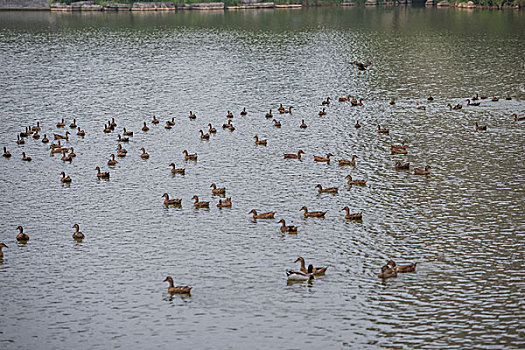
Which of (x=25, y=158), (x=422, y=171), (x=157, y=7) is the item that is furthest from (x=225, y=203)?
(x=157, y=7)

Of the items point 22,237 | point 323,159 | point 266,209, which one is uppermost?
point 323,159

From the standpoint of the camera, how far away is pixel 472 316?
92.0 feet

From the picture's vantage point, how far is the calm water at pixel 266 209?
2798 centimetres

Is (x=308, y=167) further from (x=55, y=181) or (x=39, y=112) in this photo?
(x=39, y=112)

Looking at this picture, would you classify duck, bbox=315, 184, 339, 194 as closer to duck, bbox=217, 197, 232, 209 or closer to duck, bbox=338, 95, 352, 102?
duck, bbox=217, 197, 232, 209

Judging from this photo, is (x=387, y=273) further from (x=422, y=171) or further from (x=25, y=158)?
(x=25, y=158)

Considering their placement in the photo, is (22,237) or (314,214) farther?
(314,214)

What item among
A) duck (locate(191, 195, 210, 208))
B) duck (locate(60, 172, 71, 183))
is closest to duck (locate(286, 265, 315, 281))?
duck (locate(191, 195, 210, 208))

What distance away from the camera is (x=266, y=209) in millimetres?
39094

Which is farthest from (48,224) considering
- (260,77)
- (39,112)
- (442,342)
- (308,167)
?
(260,77)

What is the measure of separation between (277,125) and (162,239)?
74.3 ft

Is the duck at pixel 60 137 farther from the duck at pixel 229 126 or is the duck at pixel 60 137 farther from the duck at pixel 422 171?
the duck at pixel 422 171

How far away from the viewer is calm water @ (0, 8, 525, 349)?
27984 millimetres

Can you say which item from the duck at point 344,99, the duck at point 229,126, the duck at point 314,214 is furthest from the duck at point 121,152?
the duck at point 344,99
